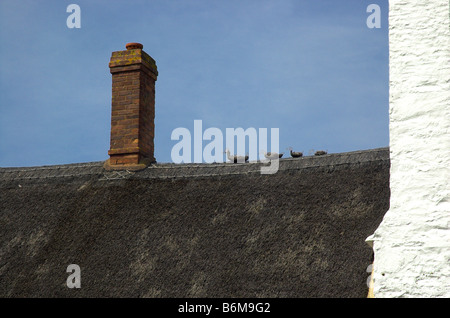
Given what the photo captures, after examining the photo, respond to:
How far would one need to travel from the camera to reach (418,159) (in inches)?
190

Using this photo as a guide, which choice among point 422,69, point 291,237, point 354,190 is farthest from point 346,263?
point 422,69

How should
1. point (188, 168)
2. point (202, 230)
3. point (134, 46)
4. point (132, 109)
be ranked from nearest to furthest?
point (202, 230)
point (188, 168)
point (132, 109)
point (134, 46)

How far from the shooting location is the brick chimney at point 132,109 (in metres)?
10.1

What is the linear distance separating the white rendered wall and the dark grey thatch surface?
5.81ft

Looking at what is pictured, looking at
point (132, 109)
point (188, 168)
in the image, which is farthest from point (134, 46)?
point (188, 168)

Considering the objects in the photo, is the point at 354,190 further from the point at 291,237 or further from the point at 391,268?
the point at 391,268

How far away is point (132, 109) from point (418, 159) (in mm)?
6168

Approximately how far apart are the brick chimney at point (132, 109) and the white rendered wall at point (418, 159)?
5.51 meters

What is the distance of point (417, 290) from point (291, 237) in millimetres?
2948

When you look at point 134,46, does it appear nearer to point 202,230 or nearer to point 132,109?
point 132,109

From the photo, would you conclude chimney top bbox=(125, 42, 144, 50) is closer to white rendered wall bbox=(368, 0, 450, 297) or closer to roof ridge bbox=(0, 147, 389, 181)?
A: roof ridge bbox=(0, 147, 389, 181)

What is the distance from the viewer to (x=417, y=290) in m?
4.62

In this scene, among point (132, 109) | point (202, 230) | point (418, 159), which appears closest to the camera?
point (418, 159)
